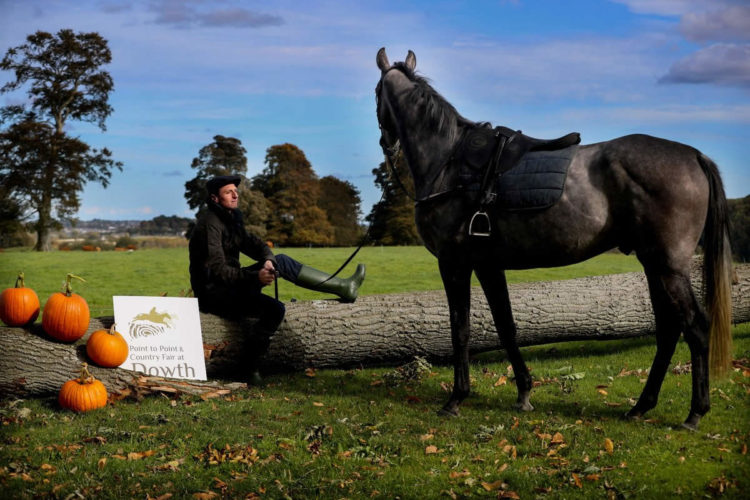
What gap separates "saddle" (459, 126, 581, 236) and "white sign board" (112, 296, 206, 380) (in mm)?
3618

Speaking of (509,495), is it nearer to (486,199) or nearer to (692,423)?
(692,423)

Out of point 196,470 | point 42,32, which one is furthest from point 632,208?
point 42,32

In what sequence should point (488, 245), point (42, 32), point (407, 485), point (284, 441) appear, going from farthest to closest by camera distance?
1. point (42, 32)
2. point (488, 245)
3. point (284, 441)
4. point (407, 485)

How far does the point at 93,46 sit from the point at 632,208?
36.2 meters

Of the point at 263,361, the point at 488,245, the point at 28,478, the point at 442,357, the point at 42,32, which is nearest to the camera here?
the point at 28,478

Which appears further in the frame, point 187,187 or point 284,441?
point 187,187

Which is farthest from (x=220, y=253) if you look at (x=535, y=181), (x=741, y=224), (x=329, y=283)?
(x=741, y=224)

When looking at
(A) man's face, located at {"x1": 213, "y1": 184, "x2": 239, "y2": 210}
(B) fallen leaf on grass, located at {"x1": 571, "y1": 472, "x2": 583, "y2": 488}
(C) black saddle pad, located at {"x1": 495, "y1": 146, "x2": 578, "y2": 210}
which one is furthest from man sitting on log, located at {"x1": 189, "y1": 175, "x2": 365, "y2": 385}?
(B) fallen leaf on grass, located at {"x1": 571, "y1": 472, "x2": 583, "y2": 488}

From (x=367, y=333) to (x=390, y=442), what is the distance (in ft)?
9.58

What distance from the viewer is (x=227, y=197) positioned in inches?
303

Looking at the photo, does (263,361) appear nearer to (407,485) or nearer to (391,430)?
(391,430)

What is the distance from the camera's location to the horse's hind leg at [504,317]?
6.66 metres

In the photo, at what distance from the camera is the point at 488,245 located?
6.32 meters

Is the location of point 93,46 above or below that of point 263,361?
above
